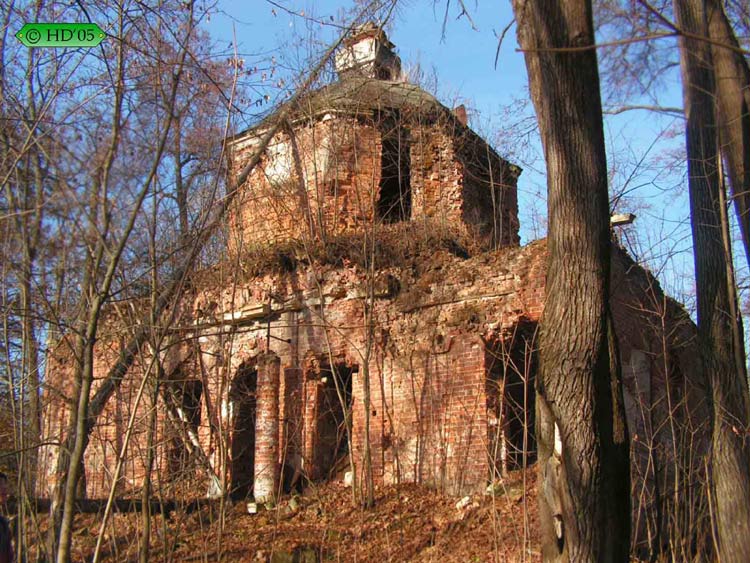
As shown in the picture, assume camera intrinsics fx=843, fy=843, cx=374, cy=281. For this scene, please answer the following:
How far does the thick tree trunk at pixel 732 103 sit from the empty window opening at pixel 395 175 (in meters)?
6.85

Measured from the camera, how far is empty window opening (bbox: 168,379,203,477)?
1046 centimetres

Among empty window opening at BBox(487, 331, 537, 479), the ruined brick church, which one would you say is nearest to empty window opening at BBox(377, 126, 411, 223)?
the ruined brick church

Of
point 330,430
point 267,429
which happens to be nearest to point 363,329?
point 330,430

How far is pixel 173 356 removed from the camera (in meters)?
13.9

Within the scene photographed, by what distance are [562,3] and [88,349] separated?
4175mm

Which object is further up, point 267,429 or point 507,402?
→ point 507,402

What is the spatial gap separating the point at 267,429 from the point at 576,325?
8.12m

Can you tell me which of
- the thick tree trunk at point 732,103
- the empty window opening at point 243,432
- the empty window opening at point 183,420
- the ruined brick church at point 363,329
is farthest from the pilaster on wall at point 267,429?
the thick tree trunk at point 732,103

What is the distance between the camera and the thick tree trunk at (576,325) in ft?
16.3

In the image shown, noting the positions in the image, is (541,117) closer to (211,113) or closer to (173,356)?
(211,113)

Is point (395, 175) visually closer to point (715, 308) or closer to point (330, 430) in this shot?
point (330, 430)

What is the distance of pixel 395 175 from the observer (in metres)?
15.3

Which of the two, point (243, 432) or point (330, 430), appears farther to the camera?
point (243, 432)

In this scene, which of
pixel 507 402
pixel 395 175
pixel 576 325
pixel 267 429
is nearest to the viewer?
pixel 576 325
